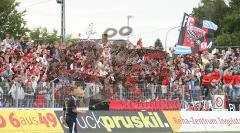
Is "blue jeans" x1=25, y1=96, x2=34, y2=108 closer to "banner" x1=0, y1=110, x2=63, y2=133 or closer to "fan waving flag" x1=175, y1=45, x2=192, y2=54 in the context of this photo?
"banner" x1=0, y1=110, x2=63, y2=133

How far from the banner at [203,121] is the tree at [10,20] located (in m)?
28.7

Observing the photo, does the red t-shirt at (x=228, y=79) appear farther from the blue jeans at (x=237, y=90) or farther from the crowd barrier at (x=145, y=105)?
the crowd barrier at (x=145, y=105)

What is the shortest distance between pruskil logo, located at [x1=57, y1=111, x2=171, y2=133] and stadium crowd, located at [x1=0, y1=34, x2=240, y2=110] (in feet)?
3.62

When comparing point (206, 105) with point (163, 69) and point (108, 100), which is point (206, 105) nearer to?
point (163, 69)

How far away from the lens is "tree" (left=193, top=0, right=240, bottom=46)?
73875 mm

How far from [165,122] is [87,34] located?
29.4 ft

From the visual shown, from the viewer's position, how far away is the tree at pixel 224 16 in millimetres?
73875

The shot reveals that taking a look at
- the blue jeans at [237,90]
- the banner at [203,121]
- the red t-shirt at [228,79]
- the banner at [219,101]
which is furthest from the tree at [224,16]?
the banner at [203,121]

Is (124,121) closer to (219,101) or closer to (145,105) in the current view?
(145,105)

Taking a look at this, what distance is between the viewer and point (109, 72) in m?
30.3

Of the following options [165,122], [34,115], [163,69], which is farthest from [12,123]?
[163,69]

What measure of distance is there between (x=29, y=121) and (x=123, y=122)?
4424 mm

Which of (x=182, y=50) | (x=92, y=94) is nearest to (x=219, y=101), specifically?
(x=182, y=50)

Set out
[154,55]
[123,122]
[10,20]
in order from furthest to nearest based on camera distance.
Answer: [10,20]
[154,55]
[123,122]
